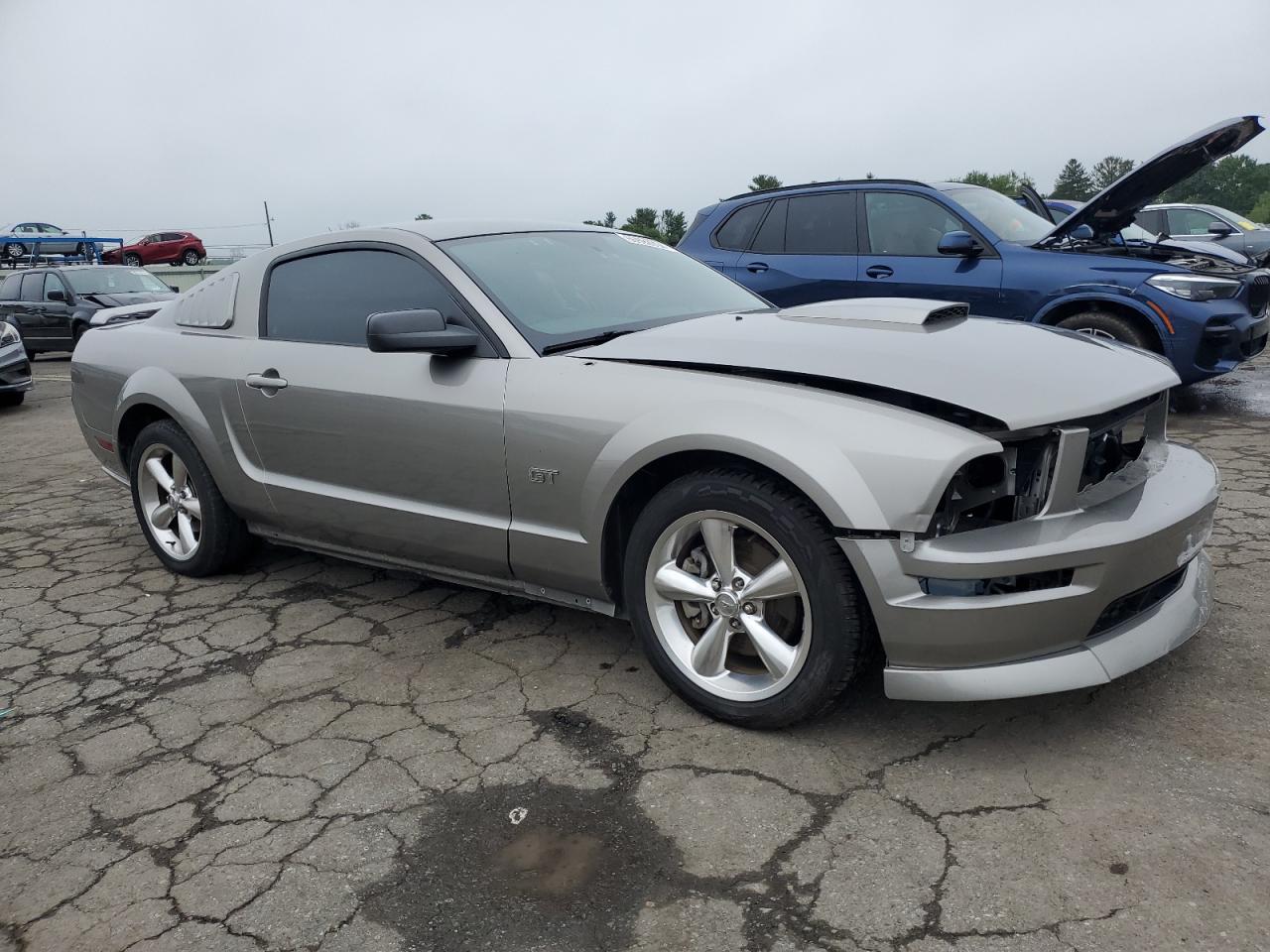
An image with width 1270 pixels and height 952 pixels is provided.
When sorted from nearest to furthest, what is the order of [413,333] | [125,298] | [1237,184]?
1. [413,333]
2. [125,298]
3. [1237,184]

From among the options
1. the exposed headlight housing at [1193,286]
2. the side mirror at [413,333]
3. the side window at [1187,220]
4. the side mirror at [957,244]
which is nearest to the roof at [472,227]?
the side mirror at [413,333]

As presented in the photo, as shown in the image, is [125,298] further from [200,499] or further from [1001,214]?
[1001,214]

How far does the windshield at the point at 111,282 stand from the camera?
47.4 ft

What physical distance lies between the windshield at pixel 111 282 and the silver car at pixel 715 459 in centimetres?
1204

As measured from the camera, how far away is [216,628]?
390cm

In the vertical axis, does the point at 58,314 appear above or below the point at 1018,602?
below

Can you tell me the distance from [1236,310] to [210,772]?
21.3 feet

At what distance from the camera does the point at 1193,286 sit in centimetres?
639

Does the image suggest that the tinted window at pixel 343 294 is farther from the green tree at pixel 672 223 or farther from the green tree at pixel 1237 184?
the green tree at pixel 1237 184

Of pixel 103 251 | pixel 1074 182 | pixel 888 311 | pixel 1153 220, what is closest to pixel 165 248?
pixel 103 251

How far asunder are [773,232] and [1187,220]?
10335 mm

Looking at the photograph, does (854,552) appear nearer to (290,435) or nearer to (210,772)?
(210,772)

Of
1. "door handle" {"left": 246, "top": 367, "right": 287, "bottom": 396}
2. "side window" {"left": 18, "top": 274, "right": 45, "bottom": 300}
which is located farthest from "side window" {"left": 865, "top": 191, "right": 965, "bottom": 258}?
"side window" {"left": 18, "top": 274, "right": 45, "bottom": 300}

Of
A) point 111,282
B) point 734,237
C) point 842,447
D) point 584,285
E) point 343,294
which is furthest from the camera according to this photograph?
point 111,282
